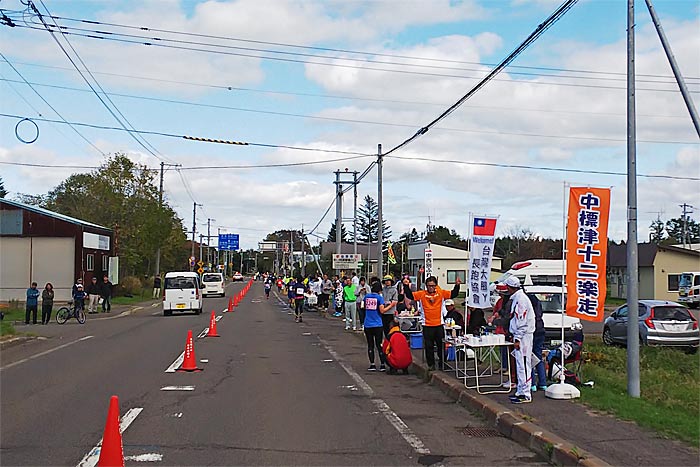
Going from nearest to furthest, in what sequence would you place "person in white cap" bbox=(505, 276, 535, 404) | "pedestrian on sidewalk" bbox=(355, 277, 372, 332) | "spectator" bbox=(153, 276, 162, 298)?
1. "person in white cap" bbox=(505, 276, 535, 404)
2. "pedestrian on sidewalk" bbox=(355, 277, 372, 332)
3. "spectator" bbox=(153, 276, 162, 298)

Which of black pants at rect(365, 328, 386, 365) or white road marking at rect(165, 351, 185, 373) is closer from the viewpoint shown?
white road marking at rect(165, 351, 185, 373)

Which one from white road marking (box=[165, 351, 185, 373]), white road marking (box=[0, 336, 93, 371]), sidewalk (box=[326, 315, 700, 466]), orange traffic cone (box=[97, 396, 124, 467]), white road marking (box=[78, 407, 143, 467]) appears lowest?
→ white road marking (box=[0, 336, 93, 371])

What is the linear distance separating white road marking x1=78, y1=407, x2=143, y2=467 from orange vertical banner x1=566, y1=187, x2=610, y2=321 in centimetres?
654

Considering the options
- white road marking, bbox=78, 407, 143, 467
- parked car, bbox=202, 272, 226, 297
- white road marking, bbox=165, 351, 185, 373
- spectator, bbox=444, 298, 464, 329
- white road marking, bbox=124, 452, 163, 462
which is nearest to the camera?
white road marking, bbox=78, 407, 143, 467

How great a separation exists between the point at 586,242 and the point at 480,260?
3476mm

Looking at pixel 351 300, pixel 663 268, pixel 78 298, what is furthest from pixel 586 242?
pixel 663 268

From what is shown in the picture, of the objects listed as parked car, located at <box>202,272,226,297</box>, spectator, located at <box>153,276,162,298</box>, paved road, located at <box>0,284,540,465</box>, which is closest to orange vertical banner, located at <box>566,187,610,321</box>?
paved road, located at <box>0,284,540,465</box>

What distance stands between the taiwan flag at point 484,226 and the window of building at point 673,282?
4373cm

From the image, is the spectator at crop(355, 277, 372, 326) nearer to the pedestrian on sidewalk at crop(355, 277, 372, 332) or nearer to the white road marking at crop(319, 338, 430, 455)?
the pedestrian on sidewalk at crop(355, 277, 372, 332)

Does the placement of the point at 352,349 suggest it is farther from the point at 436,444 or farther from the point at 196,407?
the point at 436,444

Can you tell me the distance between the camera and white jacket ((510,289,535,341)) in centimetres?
1129

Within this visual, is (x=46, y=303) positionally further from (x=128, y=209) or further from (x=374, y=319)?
(x=128, y=209)

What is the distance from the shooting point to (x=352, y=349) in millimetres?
21062

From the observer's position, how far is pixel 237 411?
11.0 meters
